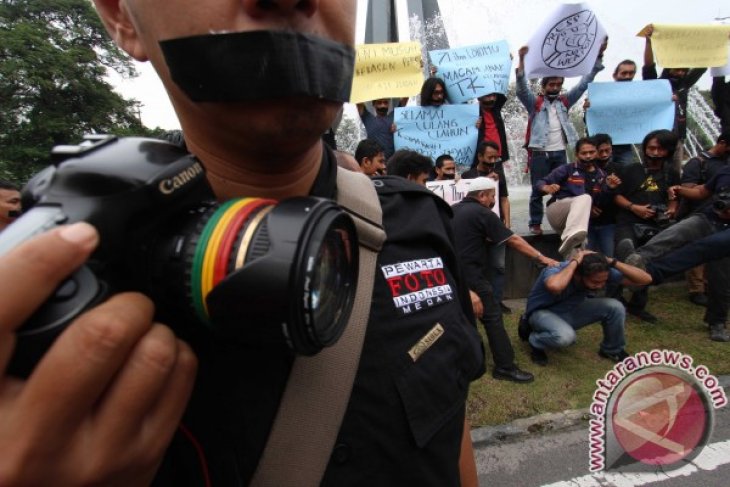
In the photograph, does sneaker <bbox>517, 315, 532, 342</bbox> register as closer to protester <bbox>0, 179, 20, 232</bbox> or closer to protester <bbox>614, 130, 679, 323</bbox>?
protester <bbox>614, 130, 679, 323</bbox>

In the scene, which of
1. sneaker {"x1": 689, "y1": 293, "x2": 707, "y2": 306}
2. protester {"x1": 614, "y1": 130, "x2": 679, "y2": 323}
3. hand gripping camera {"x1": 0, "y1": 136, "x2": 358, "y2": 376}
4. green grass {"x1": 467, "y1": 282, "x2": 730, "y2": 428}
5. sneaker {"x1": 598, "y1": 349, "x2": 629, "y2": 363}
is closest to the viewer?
hand gripping camera {"x1": 0, "y1": 136, "x2": 358, "y2": 376}

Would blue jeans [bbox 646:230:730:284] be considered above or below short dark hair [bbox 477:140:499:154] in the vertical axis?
below

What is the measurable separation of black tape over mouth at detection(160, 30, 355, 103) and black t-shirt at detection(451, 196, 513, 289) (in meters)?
3.15

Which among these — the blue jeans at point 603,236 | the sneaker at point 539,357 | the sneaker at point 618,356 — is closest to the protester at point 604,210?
the blue jeans at point 603,236

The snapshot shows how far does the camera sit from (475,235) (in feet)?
12.4

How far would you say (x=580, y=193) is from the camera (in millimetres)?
4844

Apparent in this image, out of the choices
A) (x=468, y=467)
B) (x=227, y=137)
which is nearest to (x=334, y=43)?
(x=227, y=137)

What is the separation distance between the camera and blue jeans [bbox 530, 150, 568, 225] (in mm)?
5383

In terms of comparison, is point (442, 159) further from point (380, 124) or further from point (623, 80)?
point (623, 80)

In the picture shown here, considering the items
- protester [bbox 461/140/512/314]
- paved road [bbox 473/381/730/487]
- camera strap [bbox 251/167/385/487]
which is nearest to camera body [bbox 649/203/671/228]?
protester [bbox 461/140/512/314]

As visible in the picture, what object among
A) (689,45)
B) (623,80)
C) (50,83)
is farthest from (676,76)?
(50,83)

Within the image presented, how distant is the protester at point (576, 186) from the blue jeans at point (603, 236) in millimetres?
271

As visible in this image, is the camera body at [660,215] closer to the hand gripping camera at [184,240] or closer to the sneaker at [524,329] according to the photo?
the sneaker at [524,329]

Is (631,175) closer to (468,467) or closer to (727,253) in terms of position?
(727,253)
